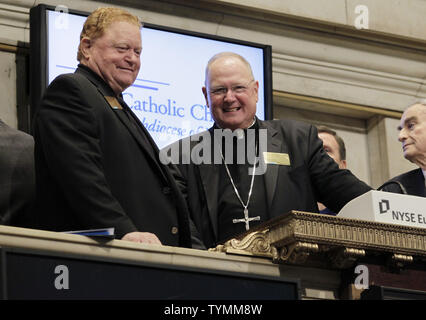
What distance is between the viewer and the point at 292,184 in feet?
13.5

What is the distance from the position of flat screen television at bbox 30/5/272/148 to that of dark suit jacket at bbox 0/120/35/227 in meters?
2.23

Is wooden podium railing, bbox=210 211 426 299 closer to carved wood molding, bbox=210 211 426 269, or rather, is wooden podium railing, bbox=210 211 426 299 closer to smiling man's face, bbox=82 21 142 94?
carved wood molding, bbox=210 211 426 269

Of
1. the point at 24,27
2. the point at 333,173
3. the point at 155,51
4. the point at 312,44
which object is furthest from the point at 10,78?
the point at 333,173

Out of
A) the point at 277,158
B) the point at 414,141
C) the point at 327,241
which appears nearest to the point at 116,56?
the point at 277,158

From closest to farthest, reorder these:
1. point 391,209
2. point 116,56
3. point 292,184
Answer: point 391,209, point 116,56, point 292,184

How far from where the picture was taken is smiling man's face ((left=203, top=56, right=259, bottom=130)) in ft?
14.1

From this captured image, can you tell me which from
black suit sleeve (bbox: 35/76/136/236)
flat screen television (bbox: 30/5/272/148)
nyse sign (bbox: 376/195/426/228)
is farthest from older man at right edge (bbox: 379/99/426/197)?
black suit sleeve (bbox: 35/76/136/236)

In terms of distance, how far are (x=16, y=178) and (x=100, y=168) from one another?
356mm

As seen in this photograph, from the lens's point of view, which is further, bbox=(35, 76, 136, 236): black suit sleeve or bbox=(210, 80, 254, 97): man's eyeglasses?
bbox=(210, 80, 254, 97): man's eyeglasses

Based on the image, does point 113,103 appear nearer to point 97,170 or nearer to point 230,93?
point 97,170

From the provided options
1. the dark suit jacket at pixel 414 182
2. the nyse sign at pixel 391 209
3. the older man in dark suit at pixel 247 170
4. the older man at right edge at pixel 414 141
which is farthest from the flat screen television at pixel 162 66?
the nyse sign at pixel 391 209

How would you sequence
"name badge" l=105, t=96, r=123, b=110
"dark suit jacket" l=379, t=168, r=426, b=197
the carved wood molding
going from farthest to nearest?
"dark suit jacket" l=379, t=168, r=426, b=197 < "name badge" l=105, t=96, r=123, b=110 < the carved wood molding
